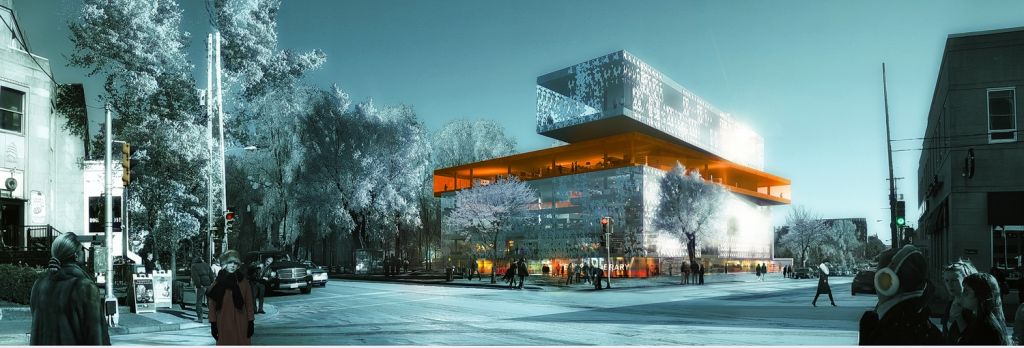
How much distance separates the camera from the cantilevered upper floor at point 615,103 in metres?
59.9

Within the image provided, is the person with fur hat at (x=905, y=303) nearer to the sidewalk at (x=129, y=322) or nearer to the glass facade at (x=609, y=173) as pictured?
the sidewalk at (x=129, y=322)

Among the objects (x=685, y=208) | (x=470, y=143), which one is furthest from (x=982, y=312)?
(x=470, y=143)

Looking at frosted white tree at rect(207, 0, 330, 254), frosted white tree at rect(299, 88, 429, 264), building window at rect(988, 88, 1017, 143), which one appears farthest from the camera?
A: frosted white tree at rect(299, 88, 429, 264)

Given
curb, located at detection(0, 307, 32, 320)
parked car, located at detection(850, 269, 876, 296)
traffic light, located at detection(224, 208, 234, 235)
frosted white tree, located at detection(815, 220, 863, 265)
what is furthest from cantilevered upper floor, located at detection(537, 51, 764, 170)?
frosted white tree, located at detection(815, 220, 863, 265)

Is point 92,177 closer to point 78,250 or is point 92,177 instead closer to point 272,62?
point 78,250

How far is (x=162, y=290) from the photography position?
21.8m

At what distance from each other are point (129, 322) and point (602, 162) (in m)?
48.5

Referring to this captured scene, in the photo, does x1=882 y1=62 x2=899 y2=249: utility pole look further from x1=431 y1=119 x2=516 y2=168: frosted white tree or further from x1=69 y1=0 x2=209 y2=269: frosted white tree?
x1=431 y1=119 x2=516 y2=168: frosted white tree

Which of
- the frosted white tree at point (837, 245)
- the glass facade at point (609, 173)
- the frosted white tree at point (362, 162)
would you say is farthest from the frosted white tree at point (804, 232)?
the frosted white tree at point (362, 162)

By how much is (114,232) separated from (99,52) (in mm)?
18038

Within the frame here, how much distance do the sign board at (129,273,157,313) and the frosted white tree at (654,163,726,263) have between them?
43.7 metres

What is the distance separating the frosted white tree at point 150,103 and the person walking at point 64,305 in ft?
92.8

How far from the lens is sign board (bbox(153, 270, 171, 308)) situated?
21531 mm

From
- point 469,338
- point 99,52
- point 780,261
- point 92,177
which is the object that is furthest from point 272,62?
point 780,261
